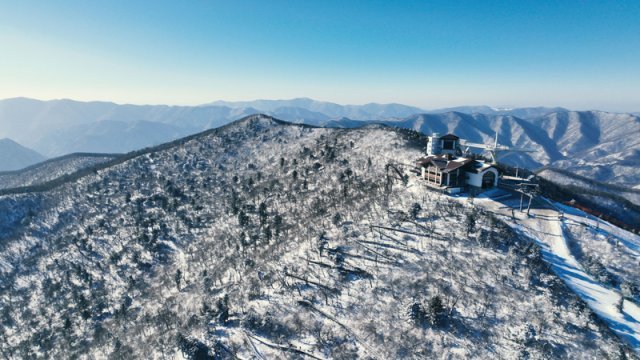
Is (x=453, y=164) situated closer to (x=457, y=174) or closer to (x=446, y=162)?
(x=446, y=162)

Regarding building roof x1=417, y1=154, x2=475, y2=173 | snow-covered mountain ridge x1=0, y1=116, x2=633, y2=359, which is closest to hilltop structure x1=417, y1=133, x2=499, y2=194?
building roof x1=417, y1=154, x2=475, y2=173

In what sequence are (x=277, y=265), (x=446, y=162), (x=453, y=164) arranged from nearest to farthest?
(x=277, y=265) → (x=453, y=164) → (x=446, y=162)

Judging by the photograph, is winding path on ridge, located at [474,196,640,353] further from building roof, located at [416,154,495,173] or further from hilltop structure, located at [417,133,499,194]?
building roof, located at [416,154,495,173]

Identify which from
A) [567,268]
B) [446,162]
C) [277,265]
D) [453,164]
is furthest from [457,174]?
[277,265]

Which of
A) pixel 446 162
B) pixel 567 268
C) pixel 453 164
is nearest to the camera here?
pixel 567 268

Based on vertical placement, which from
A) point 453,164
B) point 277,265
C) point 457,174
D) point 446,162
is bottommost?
point 277,265

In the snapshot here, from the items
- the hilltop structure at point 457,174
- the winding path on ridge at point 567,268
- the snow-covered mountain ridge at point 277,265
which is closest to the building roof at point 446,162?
the hilltop structure at point 457,174

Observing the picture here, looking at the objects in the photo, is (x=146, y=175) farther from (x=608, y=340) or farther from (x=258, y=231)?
(x=608, y=340)

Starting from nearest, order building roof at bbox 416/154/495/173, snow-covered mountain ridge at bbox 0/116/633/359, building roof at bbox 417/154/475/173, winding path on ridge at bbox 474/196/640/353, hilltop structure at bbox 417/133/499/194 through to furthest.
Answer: winding path on ridge at bbox 474/196/640/353
snow-covered mountain ridge at bbox 0/116/633/359
building roof at bbox 417/154/475/173
building roof at bbox 416/154/495/173
hilltop structure at bbox 417/133/499/194
